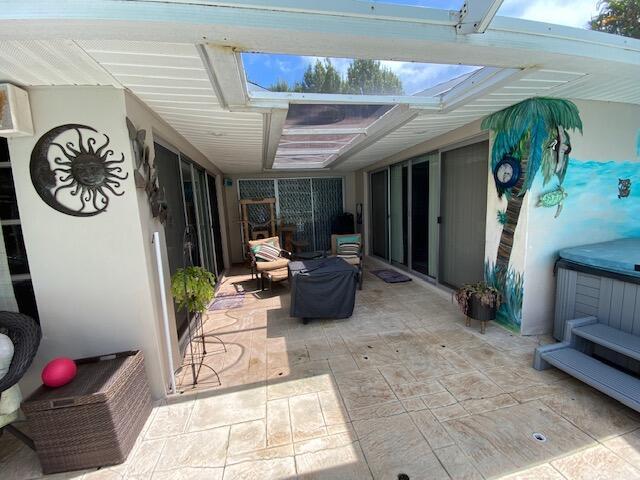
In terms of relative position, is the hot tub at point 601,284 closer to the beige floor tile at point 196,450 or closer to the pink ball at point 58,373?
the beige floor tile at point 196,450

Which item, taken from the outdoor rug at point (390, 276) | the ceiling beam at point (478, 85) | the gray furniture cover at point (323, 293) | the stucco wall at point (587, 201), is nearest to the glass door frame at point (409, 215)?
the outdoor rug at point (390, 276)

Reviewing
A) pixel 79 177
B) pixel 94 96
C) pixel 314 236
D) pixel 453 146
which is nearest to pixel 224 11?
pixel 94 96

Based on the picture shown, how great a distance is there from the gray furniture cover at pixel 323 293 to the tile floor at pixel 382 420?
0.47 meters

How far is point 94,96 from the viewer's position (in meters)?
1.87

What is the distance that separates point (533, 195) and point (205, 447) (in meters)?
3.49

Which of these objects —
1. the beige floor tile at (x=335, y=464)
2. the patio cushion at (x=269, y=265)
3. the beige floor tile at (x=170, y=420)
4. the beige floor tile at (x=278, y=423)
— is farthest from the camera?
the patio cushion at (x=269, y=265)

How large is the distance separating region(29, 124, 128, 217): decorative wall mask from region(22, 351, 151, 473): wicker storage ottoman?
3.68ft

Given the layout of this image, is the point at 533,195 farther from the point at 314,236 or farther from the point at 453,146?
the point at 314,236

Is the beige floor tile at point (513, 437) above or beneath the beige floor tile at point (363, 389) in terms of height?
beneath

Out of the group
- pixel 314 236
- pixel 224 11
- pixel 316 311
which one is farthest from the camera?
pixel 314 236

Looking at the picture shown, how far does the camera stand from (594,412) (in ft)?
6.24

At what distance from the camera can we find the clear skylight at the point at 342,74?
1852 mm

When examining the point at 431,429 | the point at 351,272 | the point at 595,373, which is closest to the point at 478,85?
the point at 351,272

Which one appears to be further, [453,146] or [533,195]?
[453,146]
